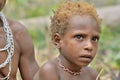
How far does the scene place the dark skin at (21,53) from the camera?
4.33 m

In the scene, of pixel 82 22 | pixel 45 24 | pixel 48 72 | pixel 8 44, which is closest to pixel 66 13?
pixel 82 22

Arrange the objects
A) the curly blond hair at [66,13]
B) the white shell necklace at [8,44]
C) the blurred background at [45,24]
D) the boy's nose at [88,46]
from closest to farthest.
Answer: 1. the boy's nose at [88,46]
2. the curly blond hair at [66,13]
3. the white shell necklace at [8,44]
4. the blurred background at [45,24]

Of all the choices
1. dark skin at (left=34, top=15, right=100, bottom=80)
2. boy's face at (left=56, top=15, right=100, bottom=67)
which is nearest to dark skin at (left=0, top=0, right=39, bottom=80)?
dark skin at (left=34, top=15, right=100, bottom=80)

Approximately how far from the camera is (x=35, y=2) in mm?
10805

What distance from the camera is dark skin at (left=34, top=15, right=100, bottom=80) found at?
13.0 feet

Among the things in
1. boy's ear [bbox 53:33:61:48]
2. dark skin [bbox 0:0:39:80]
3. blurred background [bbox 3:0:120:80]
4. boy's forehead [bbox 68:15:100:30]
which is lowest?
blurred background [bbox 3:0:120:80]

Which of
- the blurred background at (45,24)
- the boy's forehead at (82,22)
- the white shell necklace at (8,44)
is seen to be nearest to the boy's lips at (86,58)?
the boy's forehead at (82,22)

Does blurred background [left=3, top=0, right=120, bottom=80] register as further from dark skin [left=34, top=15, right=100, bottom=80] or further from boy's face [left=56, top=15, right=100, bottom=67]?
boy's face [left=56, top=15, right=100, bottom=67]

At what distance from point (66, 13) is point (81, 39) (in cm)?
22

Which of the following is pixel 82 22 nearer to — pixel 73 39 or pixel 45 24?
pixel 73 39

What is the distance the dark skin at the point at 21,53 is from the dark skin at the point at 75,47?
1.03ft

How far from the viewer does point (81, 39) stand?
3.95 m

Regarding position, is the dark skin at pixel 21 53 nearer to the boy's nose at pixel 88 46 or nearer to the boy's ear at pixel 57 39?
the boy's ear at pixel 57 39

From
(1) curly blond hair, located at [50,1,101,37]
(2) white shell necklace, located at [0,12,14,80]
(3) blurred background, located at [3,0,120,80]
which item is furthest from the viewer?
(3) blurred background, located at [3,0,120,80]
